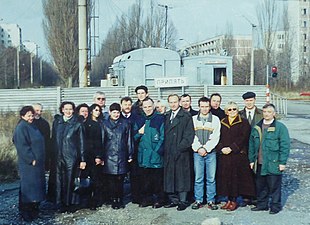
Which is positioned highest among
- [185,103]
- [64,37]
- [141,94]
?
[64,37]

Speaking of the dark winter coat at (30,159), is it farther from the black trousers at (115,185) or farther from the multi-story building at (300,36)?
the multi-story building at (300,36)

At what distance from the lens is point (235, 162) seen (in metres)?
7.84

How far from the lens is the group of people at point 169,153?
759 centimetres

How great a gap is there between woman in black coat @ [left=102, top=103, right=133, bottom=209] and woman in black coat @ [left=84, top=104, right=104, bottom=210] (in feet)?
0.33

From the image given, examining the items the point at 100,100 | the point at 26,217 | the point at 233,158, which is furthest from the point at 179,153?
the point at 26,217

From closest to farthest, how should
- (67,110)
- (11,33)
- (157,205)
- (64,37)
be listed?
(67,110) → (157,205) → (64,37) → (11,33)

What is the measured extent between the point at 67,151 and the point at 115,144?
778mm

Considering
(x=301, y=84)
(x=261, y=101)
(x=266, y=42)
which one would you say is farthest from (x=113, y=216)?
(x=301, y=84)

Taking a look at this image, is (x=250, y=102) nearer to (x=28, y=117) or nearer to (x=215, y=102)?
(x=215, y=102)

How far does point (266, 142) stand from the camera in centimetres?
762

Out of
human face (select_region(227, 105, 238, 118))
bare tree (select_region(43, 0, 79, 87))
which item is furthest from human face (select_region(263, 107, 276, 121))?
bare tree (select_region(43, 0, 79, 87))

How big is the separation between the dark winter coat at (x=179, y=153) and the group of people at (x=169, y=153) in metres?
0.02

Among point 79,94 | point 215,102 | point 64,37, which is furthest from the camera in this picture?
point 64,37

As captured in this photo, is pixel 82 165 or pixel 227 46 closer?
pixel 82 165
